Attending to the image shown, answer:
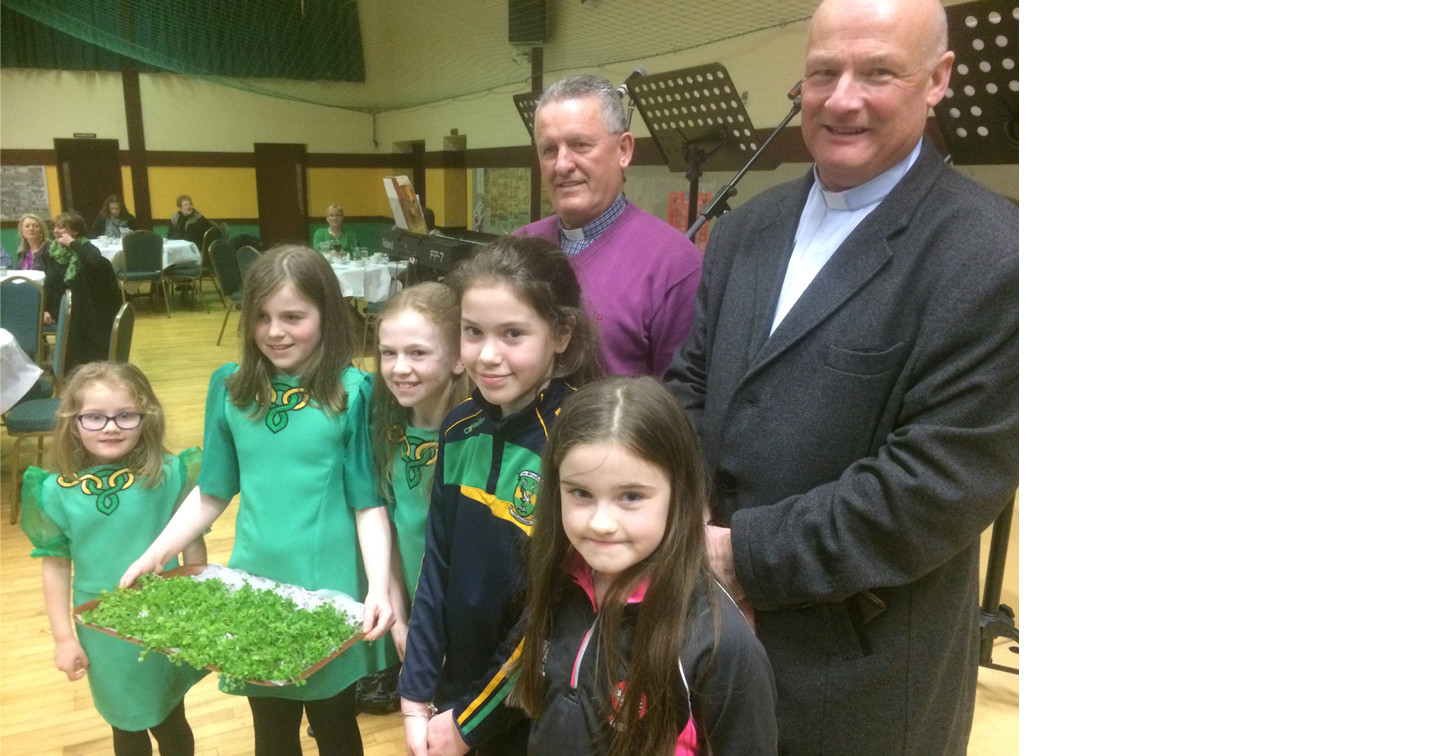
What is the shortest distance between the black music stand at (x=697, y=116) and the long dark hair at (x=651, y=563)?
2.88ft

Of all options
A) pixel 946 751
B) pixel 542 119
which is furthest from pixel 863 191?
pixel 946 751

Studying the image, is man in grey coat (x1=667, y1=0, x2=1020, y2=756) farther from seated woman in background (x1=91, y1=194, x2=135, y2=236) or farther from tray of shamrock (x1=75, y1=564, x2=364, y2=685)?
seated woman in background (x1=91, y1=194, x2=135, y2=236)

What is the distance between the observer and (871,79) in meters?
0.84

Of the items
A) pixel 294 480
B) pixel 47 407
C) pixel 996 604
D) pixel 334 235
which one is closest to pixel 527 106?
pixel 334 235

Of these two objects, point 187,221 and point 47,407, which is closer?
point 187,221

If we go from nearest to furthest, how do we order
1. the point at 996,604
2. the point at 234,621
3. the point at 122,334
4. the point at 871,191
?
the point at 871,191 → the point at 234,621 → the point at 122,334 → the point at 996,604

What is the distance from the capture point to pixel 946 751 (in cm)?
100

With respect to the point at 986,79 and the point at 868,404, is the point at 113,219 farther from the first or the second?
the point at 986,79

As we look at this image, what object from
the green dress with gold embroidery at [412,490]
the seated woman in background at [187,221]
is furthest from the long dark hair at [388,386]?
the seated woman in background at [187,221]

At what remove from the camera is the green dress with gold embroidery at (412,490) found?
1.26 meters

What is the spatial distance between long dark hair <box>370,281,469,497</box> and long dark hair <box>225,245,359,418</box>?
2.2 inches

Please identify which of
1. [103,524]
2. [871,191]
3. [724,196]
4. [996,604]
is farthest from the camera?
[996,604]

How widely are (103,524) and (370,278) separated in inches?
22.3
